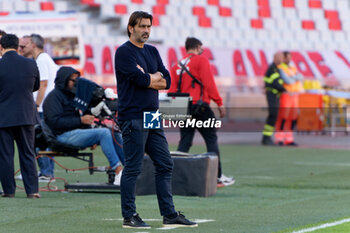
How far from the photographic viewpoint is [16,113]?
10.0 m

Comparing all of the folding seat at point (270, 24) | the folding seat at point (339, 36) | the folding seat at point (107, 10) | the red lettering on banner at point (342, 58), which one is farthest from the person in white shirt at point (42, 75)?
the folding seat at point (339, 36)

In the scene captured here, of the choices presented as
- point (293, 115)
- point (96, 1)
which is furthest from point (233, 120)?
point (293, 115)

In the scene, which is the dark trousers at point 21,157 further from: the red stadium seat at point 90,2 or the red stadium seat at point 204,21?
the red stadium seat at point 204,21

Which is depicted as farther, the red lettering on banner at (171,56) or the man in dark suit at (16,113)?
the red lettering on banner at (171,56)

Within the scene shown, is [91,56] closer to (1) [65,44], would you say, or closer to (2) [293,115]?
(1) [65,44]

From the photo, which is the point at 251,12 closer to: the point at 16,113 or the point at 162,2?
the point at 162,2

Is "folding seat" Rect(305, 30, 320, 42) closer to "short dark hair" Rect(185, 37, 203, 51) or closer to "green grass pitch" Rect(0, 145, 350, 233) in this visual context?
"green grass pitch" Rect(0, 145, 350, 233)

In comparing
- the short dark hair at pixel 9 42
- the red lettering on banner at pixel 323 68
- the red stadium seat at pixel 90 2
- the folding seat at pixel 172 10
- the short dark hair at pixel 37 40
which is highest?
the red stadium seat at pixel 90 2

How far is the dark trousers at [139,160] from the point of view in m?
7.91

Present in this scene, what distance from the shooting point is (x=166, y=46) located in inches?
1192

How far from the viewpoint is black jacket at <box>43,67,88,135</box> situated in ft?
36.7

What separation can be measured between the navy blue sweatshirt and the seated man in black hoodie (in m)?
3.13

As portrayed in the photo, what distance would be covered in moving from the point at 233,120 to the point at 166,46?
3626 mm

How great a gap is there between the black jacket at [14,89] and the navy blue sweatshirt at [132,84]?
2.39 metres
